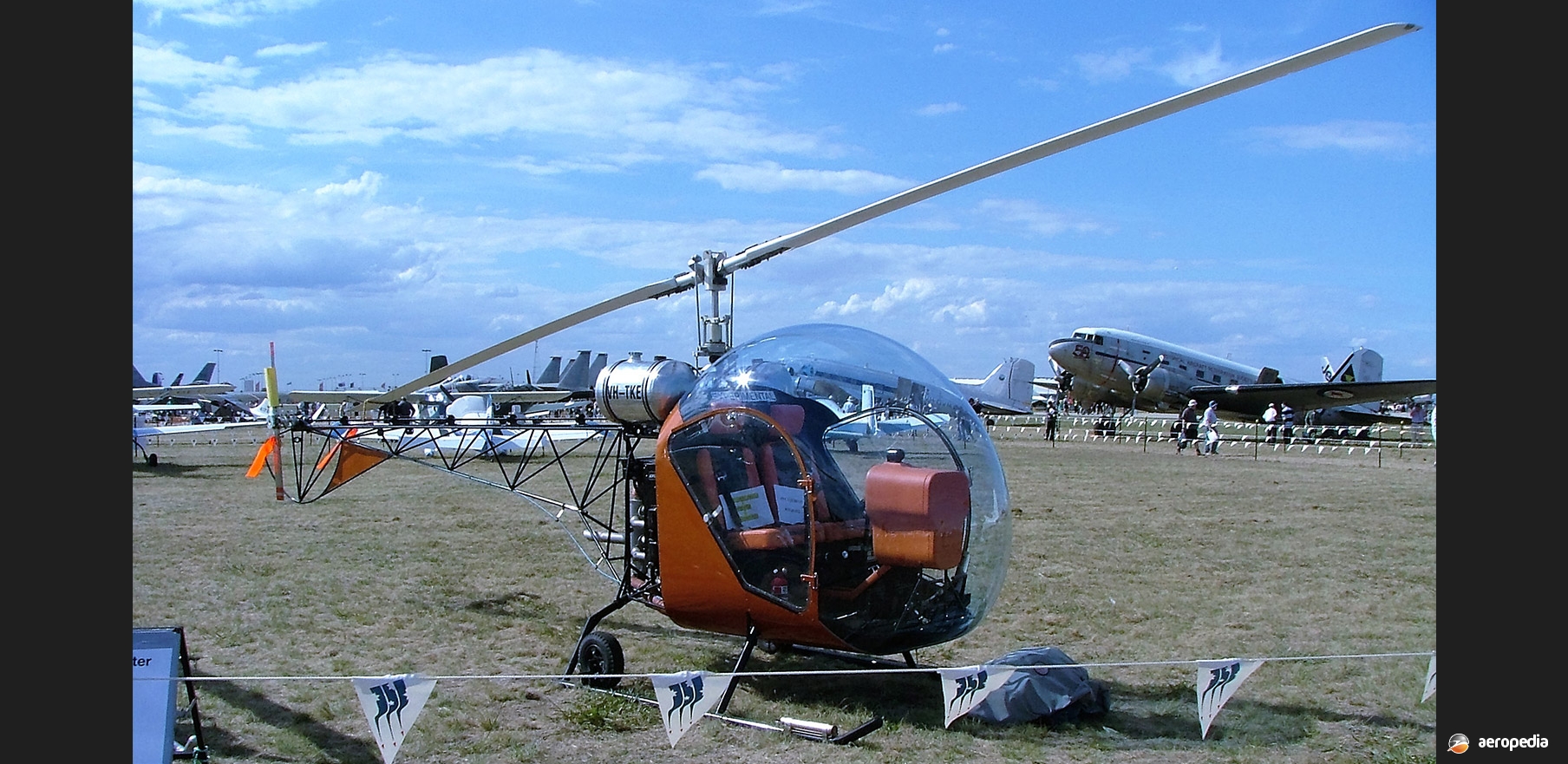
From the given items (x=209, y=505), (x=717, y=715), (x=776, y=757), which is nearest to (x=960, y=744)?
(x=776, y=757)

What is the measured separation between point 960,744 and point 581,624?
3885 mm

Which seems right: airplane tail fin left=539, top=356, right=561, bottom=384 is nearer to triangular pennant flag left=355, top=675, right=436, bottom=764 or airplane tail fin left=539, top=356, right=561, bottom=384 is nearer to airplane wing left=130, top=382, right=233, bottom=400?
airplane wing left=130, top=382, right=233, bottom=400

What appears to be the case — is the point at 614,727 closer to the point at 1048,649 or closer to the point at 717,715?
the point at 717,715

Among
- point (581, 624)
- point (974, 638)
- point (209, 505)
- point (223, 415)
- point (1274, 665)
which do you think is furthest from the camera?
point (223, 415)

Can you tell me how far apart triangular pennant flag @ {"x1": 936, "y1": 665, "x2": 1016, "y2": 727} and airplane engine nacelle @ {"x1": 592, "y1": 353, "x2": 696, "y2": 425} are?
7.78 feet

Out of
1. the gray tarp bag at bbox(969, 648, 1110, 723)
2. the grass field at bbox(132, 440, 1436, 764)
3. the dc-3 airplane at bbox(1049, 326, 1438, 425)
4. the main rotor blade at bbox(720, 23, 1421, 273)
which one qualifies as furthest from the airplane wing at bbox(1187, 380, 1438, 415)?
the main rotor blade at bbox(720, 23, 1421, 273)

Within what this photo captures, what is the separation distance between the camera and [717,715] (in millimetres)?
5648

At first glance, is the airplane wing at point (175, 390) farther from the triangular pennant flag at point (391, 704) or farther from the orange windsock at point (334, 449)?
the triangular pennant flag at point (391, 704)

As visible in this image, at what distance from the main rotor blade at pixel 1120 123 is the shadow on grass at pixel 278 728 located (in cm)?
362

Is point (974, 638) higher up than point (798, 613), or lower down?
lower down

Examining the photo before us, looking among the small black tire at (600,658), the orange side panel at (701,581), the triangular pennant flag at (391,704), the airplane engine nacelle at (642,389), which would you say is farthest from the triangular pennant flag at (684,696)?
the airplane engine nacelle at (642,389)

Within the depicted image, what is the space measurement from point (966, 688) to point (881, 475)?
115 centimetres

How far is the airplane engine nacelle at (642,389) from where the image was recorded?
645 cm

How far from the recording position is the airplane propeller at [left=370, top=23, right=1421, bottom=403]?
3.98 meters
